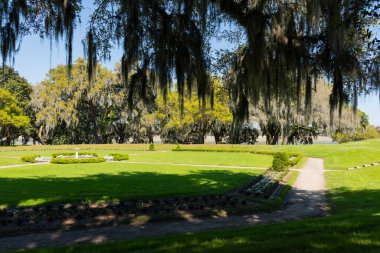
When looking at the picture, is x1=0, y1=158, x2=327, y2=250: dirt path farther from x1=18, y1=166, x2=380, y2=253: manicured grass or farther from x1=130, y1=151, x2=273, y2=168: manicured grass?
x1=130, y1=151, x2=273, y2=168: manicured grass

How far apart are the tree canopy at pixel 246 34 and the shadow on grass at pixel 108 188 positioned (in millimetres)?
5784

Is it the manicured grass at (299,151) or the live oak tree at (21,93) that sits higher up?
the live oak tree at (21,93)

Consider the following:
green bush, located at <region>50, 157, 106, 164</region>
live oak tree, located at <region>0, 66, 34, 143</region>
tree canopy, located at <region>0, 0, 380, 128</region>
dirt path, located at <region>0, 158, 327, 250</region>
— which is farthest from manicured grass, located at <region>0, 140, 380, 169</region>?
tree canopy, located at <region>0, 0, 380, 128</region>

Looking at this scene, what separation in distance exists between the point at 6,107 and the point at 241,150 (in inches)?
1300

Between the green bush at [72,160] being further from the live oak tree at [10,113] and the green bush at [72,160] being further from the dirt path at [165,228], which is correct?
the live oak tree at [10,113]

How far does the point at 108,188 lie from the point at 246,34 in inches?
378

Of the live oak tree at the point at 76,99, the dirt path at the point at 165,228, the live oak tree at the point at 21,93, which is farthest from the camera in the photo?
the live oak tree at the point at 21,93

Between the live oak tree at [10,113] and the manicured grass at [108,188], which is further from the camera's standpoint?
the live oak tree at [10,113]

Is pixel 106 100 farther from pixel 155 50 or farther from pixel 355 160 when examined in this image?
pixel 155 50

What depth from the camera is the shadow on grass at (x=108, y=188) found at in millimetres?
11812

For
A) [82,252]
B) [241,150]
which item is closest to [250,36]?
[82,252]

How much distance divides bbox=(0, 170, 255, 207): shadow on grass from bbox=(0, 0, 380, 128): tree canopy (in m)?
5.78

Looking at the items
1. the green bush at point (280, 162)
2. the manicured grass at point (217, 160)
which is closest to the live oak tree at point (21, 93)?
the manicured grass at point (217, 160)

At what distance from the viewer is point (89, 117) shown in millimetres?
58312
